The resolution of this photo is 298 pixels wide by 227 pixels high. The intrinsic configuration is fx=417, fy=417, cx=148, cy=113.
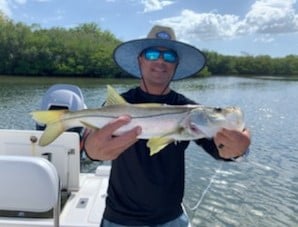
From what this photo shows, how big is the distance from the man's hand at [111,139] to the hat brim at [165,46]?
0.61 m

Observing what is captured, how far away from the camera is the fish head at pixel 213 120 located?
172cm

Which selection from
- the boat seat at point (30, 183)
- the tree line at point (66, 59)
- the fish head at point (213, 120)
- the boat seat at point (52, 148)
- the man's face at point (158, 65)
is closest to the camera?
the fish head at point (213, 120)

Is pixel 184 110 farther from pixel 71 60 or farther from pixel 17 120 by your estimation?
pixel 71 60

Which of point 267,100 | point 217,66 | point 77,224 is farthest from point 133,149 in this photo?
point 217,66

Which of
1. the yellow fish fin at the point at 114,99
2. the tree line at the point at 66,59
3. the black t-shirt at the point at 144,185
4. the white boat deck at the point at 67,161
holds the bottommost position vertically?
the tree line at the point at 66,59

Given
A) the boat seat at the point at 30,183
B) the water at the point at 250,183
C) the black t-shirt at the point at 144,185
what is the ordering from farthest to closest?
the water at the point at 250,183 < the boat seat at the point at 30,183 < the black t-shirt at the point at 144,185

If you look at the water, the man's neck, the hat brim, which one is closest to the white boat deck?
the hat brim

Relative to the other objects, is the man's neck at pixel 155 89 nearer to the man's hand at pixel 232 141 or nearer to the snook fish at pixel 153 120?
the snook fish at pixel 153 120

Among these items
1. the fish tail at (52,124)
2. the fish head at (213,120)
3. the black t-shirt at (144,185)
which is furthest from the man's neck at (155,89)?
the fish tail at (52,124)

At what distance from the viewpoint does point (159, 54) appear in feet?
7.08

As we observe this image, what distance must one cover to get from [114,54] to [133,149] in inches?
28.3

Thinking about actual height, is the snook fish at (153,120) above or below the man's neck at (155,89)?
below

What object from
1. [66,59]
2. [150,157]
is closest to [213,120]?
[150,157]

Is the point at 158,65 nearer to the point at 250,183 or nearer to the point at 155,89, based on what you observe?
the point at 155,89
